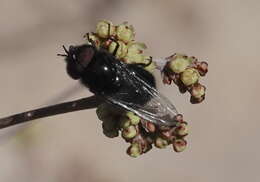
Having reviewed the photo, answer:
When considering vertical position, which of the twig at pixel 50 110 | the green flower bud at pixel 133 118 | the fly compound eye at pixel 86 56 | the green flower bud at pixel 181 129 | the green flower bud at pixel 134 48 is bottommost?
the green flower bud at pixel 181 129

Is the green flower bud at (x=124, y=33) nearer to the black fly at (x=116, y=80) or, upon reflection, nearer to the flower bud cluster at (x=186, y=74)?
the black fly at (x=116, y=80)

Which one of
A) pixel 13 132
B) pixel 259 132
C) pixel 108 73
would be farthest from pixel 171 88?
pixel 108 73

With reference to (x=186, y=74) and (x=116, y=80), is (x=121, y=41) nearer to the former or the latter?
(x=116, y=80)

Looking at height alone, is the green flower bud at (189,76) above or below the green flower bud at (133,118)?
above

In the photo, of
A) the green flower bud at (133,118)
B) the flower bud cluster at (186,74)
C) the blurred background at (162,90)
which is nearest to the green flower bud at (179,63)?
the flower bud cluster at (186,74)

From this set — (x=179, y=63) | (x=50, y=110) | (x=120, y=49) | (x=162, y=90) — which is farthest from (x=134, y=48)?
(x=162, y=90)

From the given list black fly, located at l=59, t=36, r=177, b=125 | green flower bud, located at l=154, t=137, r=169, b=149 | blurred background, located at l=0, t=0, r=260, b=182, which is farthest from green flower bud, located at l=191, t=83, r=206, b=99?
blurred background, located at l=0, t=0, r=260, b=182

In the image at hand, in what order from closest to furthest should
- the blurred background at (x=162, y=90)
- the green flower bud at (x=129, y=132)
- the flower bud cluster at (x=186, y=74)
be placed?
the green flower bud at (x=129, y=132) < the flower bud cluster at (x=186, y=74) < the blurred background at (x=162, y=90)

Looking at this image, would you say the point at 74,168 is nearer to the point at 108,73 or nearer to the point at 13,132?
the point at 13,132
